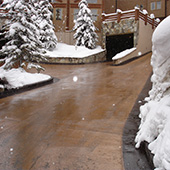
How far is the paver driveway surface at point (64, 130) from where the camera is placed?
2.87 metres

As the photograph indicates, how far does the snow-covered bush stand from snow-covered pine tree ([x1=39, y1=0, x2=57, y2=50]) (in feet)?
33.9

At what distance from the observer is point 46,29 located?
2148cm

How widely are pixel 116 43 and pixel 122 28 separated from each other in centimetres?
329

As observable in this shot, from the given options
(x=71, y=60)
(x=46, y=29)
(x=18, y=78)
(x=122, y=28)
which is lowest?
(x=18, y=78)

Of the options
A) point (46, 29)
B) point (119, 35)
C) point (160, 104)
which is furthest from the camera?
point (46, 29)

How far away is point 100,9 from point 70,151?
26640mm

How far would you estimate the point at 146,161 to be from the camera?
2.83 m

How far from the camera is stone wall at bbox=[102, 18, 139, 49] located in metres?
18.2

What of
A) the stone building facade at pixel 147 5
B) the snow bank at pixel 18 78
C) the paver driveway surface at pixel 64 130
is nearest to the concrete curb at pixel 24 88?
the snow bank at pixel 18 78

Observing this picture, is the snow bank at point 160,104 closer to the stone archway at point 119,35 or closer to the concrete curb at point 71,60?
the concrete curb at point 71,60

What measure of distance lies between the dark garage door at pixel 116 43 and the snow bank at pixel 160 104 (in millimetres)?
18170

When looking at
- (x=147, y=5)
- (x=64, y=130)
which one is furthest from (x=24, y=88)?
(x=147, y=5)

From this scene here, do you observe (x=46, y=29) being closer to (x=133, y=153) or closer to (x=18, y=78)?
(x=18, y=78)

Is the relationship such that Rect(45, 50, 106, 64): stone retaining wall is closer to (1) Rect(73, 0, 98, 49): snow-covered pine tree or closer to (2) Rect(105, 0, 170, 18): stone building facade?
(1) Rect(73, 0, 98, 49): snow-covered pine tree
